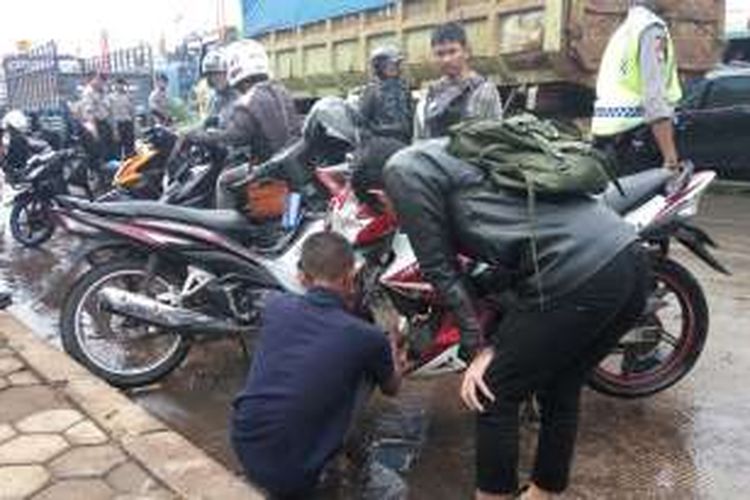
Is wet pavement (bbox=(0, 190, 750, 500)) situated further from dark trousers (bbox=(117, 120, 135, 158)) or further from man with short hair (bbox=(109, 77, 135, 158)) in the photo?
man with short hair (bbox=(109, 77, 135, 158))

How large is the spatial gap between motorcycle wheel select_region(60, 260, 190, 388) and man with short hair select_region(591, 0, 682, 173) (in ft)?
8.17

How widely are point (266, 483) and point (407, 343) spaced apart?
1.03 metres

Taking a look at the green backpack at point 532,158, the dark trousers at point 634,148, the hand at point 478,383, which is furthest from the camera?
the dark trousers at point 634,148

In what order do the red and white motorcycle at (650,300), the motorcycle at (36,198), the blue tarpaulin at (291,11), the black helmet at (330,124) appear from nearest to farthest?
the red and white motorcycle at (650,300) < the black helmet at (330,124) < the motorcycle at (36,198) < the blue tarpaulin at (291,11)

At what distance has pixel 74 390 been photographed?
15.7ft

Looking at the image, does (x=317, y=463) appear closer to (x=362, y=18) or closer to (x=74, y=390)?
(x=74, y=390)

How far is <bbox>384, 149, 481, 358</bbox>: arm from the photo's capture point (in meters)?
3.24

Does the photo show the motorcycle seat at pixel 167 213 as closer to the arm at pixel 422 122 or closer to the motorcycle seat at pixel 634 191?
the arm at pixel 422 122

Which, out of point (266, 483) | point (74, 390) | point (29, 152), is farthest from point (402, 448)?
point (29, 152)

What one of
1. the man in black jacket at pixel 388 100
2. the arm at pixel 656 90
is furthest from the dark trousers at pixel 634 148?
the man in black jacket at pixel 388 100

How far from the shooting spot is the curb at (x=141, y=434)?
3.81 metres

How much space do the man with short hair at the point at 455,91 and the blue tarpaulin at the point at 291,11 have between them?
672 centimetres

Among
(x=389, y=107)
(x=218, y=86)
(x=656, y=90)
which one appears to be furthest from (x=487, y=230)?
(x=218, y=86)

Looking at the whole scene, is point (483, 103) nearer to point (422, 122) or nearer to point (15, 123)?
point (422, 122)
